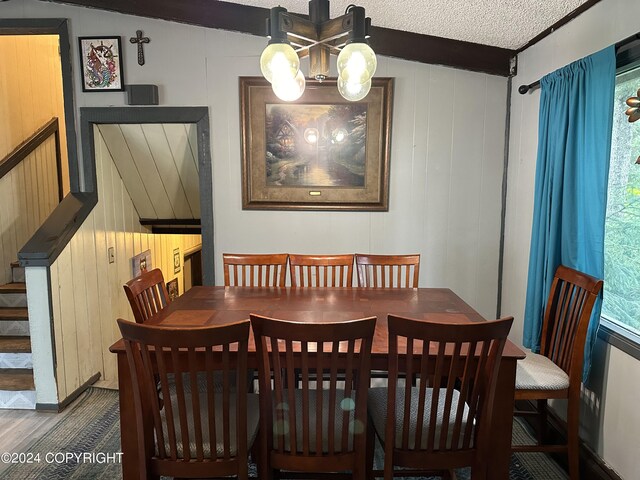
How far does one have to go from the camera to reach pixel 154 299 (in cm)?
213

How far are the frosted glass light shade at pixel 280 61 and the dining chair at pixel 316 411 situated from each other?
882 millimetres

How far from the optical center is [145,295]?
2.03 m

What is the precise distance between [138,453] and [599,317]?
200 cm

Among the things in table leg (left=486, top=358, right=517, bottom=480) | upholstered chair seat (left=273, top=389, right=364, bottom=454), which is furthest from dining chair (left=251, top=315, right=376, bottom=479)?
table leg (left=486, top=358, right=517, bottom=480)

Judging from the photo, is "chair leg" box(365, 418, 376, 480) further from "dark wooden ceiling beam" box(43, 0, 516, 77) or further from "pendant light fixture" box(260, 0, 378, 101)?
"dark wooden ceiling beam" box(43, 0, 516, 77)

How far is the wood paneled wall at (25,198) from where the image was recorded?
137 inches

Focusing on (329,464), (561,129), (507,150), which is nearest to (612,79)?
(561,129)

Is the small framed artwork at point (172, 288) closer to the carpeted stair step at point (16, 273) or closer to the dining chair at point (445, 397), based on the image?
the carpeted stair step at point (16, 273)

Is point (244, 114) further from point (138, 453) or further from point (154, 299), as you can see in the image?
point (138, 453)

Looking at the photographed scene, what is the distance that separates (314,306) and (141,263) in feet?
7.87

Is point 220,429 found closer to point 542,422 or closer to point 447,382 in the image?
point 447,382

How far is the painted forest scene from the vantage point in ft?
10.0

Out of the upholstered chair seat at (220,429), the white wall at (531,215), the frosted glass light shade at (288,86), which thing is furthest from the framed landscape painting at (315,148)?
the upholstered chair seat at (220,429)
